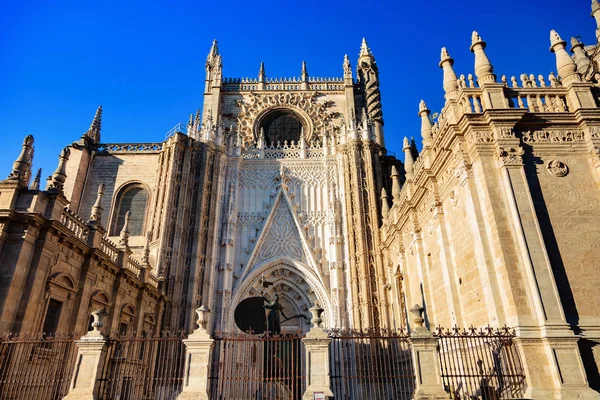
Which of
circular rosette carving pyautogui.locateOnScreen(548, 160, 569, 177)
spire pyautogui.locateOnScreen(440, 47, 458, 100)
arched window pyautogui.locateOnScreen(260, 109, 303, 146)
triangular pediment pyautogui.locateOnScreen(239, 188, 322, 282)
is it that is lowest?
circular rosette carving pyautogui.locateOnScreen(548, 160, 569, 177)

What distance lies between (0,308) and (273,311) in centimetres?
942

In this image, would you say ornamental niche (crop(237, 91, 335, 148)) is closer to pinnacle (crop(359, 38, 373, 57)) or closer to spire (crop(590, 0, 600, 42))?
pinnacle (crop(359, 38, 373, 57))

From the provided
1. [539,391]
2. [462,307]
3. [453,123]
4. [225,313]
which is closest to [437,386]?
[539,391]

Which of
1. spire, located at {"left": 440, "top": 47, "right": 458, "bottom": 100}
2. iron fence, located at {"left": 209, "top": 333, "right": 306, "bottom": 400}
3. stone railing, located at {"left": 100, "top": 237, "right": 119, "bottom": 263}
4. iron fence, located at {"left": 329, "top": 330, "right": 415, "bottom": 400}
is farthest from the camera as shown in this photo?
stone railing, located at {"left": 100, "top": 237, "right": 119, "bottom": 263}

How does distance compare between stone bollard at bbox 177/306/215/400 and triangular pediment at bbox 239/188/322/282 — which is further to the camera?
triangular pediment at bbox 239/188/322/282

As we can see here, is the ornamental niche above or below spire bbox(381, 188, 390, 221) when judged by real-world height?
above

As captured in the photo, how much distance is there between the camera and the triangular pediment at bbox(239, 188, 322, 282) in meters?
21.8

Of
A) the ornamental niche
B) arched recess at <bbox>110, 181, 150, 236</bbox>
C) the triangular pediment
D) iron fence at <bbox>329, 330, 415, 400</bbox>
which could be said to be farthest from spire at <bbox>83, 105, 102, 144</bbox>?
iron fence at <bbox>329, 330, 415, 400</bbox>

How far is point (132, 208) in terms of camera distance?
22.9 meters

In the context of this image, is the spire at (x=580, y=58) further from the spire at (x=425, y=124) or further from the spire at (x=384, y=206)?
the spire at (x=384, y=206)

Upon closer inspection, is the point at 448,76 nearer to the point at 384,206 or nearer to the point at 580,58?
the point at 580,58

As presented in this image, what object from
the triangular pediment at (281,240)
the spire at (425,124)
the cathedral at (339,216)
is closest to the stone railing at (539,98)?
the cathedral at (339,216)

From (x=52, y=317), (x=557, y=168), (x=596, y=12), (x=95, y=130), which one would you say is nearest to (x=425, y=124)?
(x=557, y=168)

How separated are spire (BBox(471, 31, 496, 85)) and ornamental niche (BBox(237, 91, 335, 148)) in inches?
573
